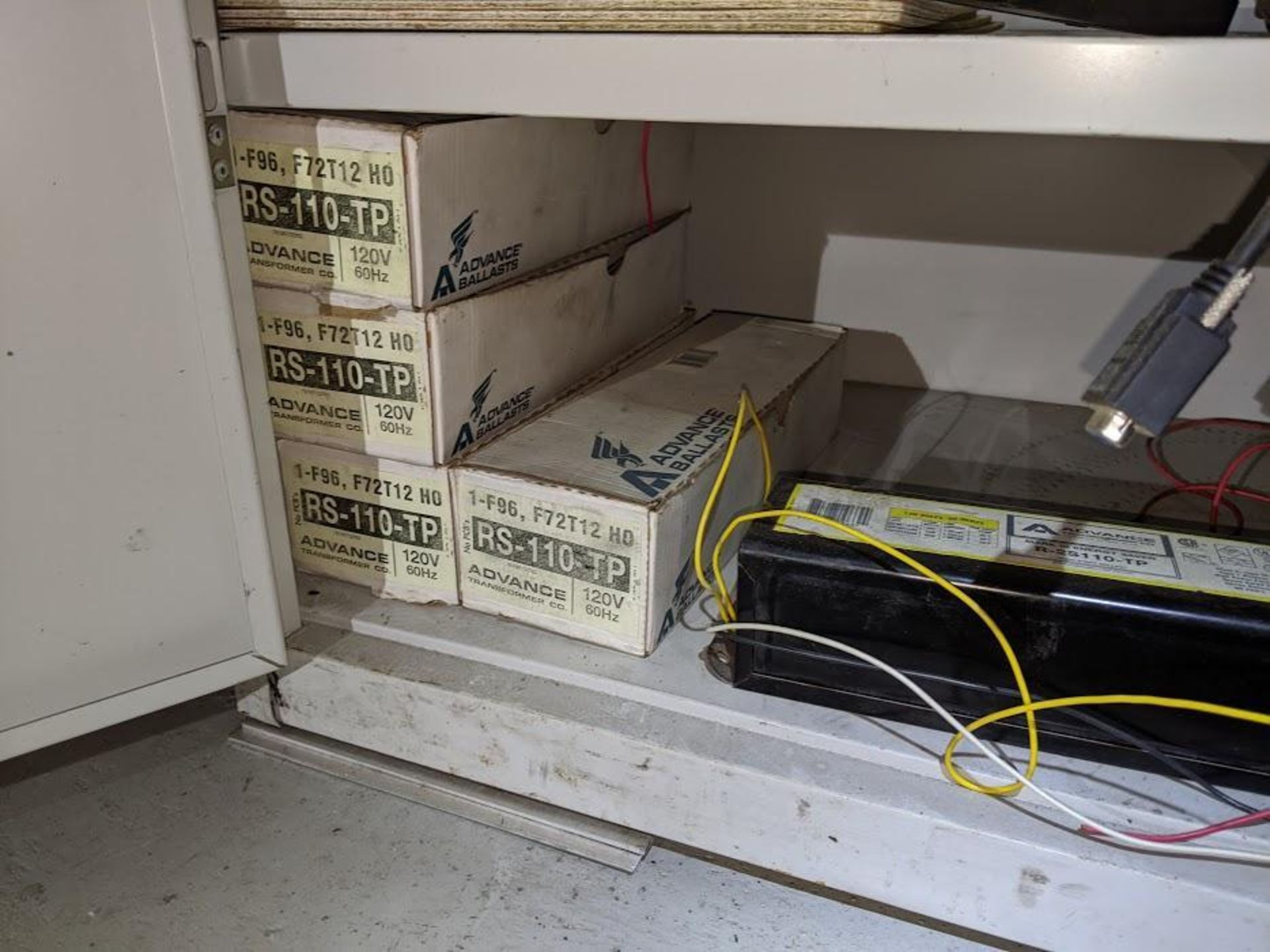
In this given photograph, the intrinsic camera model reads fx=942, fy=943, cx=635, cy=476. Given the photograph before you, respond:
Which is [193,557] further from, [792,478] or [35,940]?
[792,478]

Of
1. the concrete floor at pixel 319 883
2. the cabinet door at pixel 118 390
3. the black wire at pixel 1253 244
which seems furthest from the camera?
the concrete floor at pixel 319 883

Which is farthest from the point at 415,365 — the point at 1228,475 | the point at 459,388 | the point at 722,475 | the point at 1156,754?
the point at 1228,475

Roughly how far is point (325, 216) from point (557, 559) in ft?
1.05

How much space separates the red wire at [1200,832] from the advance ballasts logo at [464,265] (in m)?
0.60

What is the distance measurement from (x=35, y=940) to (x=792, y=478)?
2.11 ft

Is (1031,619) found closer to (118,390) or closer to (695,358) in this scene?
(695,358)

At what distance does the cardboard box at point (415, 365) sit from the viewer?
74 centimetres

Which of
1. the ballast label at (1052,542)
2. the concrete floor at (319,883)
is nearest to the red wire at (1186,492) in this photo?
the ballast label at (1052,542)

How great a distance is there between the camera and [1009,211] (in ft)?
3.97

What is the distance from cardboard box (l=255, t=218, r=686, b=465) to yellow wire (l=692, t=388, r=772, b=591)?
0.19 m

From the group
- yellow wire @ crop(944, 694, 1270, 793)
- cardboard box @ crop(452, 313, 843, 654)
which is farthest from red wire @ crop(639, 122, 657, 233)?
yellow wire @ crop(944, 694, 1270, 793)

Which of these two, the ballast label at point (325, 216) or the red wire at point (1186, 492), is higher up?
the ballast label at point (325, 216)

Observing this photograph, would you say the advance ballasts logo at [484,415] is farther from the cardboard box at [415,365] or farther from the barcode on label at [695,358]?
the barcode on label at [695,358]

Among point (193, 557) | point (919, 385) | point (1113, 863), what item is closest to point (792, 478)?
point (1113, 863)
